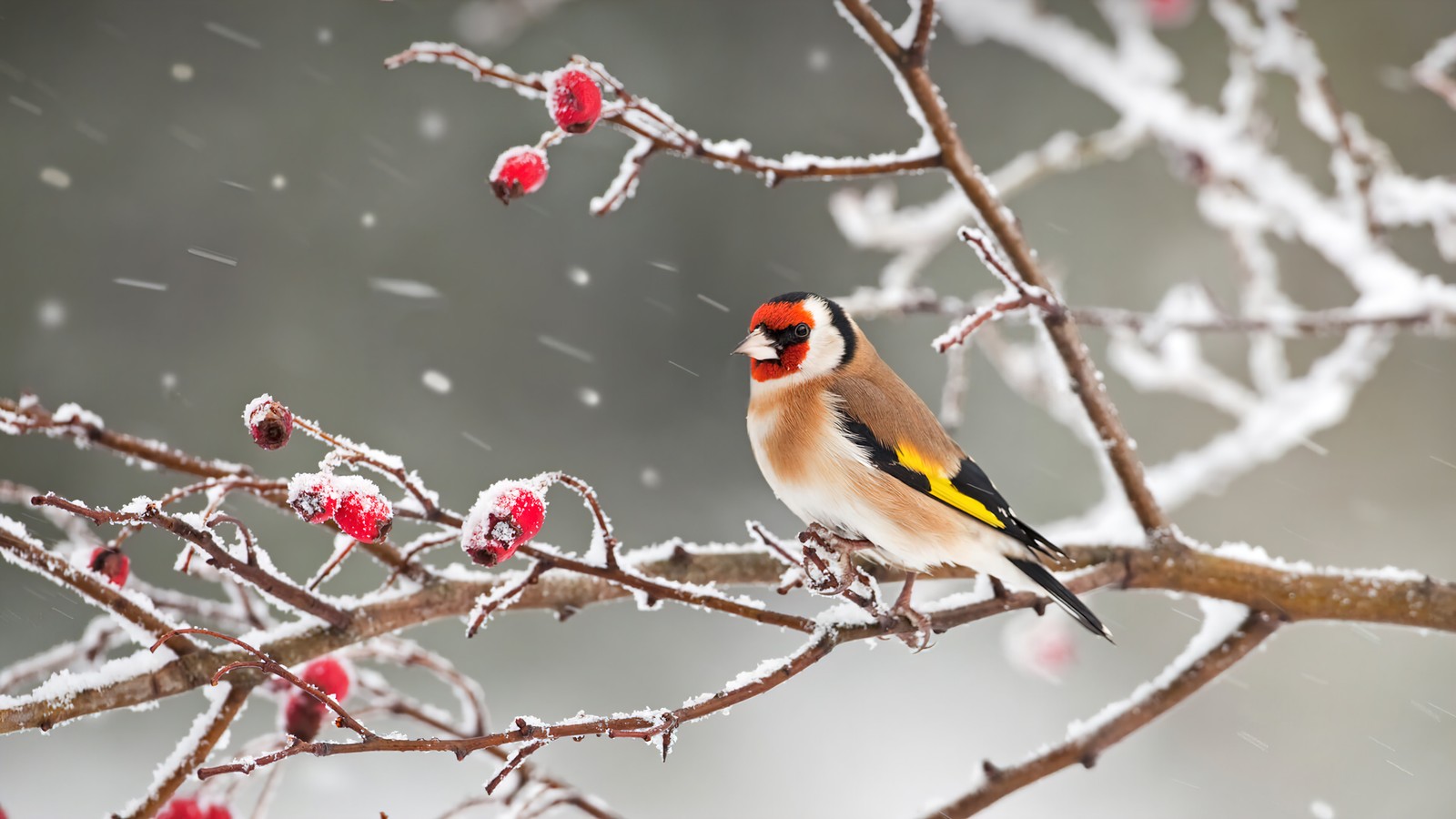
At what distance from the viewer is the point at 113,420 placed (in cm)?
528

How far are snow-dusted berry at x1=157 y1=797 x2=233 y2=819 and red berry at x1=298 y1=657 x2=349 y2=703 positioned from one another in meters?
0.23

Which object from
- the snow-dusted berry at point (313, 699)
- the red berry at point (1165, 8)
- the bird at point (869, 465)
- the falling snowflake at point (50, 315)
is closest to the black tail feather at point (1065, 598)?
the bird at point (869, 465)

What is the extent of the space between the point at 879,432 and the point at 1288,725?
4558 millimetres

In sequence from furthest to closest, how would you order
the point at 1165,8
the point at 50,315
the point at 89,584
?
the point at 50,315, the point at 1165,8, the point at 89,584

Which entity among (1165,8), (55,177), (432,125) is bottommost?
(1165,8)

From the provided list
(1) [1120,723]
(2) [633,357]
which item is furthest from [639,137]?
(2) [633,357]

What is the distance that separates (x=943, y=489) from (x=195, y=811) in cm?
132

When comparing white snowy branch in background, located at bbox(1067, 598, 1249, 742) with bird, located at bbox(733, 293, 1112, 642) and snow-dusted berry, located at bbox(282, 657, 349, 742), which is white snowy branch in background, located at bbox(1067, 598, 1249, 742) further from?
snow-dusted berry, located at bbox(282, 657, 349, 742)

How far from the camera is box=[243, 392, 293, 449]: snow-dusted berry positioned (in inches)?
48.3

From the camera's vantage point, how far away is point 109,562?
60.0 inches

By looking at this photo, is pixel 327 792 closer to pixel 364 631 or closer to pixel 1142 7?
pixel 364 631

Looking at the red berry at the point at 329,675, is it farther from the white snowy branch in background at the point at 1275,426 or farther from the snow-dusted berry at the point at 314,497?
the white snowy branch in background at the point at 1275,426

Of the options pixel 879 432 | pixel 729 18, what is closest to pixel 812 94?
pixel 729 18

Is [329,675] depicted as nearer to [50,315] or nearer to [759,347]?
[759,347]
